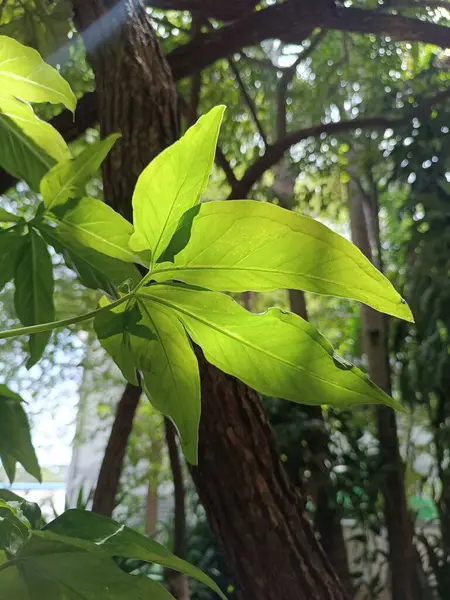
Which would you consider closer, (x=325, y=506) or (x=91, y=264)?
(x=91, y=264)

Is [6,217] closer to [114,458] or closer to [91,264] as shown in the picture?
[91,264]

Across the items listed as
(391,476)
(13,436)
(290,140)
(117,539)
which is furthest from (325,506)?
(117,539)

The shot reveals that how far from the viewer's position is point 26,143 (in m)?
0.31

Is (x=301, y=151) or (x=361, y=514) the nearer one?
(x=361, y=514)

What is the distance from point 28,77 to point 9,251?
0.09m

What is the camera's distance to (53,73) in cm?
27

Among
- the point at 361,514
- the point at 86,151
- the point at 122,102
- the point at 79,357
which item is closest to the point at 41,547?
the point at 86,151

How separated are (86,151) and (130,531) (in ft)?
0.54

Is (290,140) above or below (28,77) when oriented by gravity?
above

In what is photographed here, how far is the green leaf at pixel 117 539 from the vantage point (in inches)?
7.2

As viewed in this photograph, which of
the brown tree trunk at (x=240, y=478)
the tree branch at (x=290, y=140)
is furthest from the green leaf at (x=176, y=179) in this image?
the tree branch at (x=290, y=140)

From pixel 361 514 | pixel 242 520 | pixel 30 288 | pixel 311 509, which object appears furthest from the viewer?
pixel 311 509

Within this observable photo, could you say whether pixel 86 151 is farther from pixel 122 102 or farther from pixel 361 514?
pixel 361 514

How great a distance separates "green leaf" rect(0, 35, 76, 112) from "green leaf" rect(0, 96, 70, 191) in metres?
0.02
